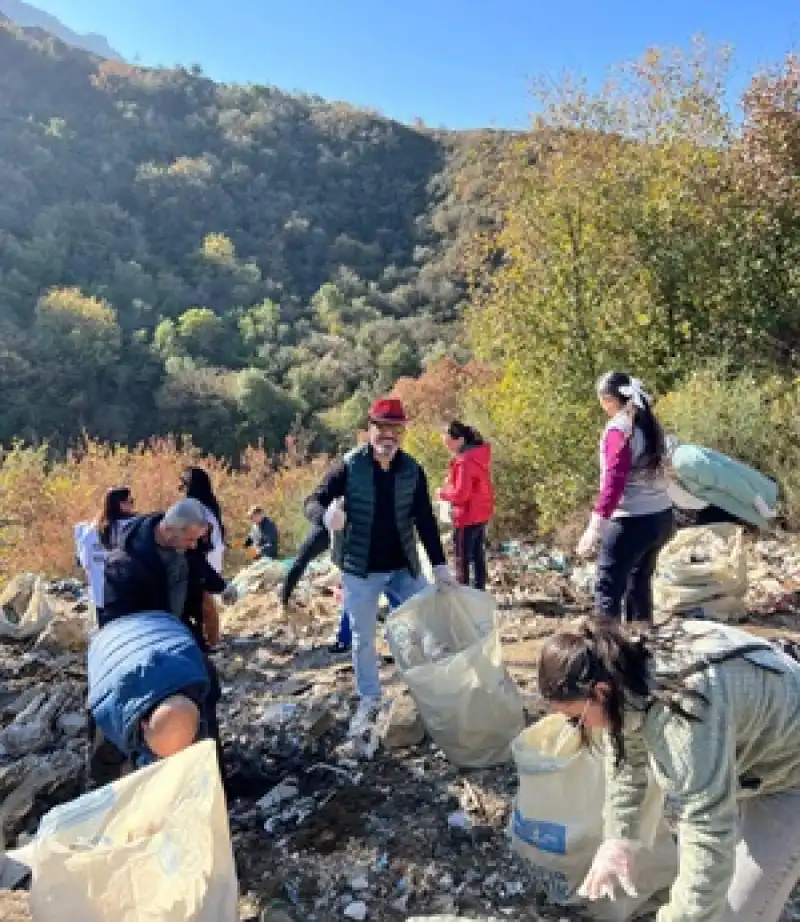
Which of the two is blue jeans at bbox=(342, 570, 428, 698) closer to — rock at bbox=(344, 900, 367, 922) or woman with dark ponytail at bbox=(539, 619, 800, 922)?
rock at bbox=(344, 900, 367, 922)

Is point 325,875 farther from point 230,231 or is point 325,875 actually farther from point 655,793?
point 230,231

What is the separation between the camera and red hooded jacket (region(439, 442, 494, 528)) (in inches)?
207

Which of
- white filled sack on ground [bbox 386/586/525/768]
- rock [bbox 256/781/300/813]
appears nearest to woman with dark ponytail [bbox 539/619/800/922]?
white filled sack on ground [bbox 386/586/525/768]

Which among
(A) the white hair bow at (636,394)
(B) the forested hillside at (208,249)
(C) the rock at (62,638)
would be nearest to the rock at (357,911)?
(A) the white hair bow at (636,394)

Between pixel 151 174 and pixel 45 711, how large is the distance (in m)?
39.9

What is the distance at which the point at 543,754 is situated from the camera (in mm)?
2504

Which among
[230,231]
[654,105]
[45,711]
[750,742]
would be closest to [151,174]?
[230,231]

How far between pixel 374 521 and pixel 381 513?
47 mm

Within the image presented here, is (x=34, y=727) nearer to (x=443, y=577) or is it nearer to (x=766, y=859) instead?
(x=443, y=577)

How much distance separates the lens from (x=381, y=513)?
11.8ft

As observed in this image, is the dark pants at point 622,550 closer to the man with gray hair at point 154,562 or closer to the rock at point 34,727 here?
the man with gray hair at point 154,562

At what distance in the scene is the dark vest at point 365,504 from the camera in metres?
3.57

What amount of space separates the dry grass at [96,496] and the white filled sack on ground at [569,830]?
747 centimetres

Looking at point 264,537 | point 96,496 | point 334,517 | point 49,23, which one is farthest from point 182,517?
point 49,23
